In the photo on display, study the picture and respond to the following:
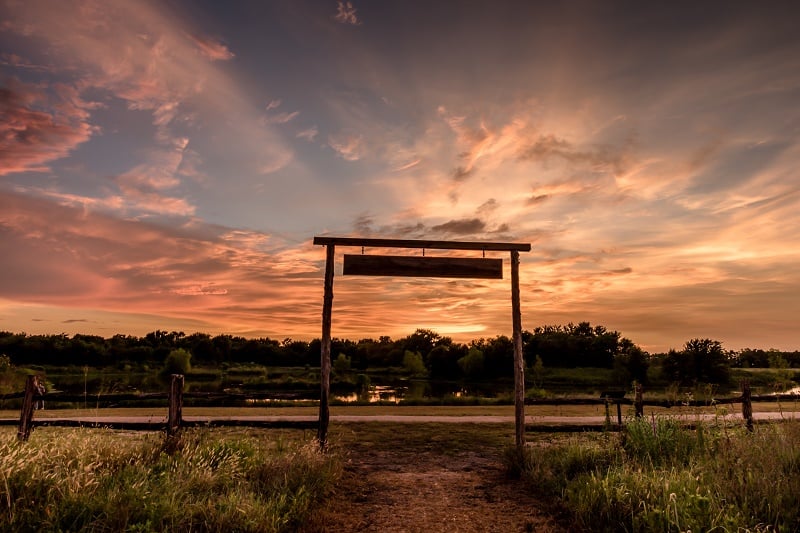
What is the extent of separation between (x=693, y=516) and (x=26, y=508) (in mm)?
7204

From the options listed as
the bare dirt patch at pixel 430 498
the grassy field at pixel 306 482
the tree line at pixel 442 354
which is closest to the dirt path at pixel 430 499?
the bare dirt patch at pixel 430 498

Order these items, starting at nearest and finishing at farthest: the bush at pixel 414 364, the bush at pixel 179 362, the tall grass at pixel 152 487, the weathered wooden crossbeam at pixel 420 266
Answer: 1. the tall grass at pixel 152 487
2. the weathered wooden crossbeam at pixel 420 266
3. the bush at pixel 179 362
4. the bush at pixel 414 364

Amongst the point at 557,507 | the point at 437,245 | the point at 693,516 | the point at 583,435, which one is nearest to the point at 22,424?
the point at 437,245

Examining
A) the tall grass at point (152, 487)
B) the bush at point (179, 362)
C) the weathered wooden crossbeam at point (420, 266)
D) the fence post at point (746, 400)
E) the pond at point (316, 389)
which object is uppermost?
the weathered wooden crossbeam at point (420, 266)

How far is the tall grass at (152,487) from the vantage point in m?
5.23

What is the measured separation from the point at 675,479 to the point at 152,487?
6.62 metres

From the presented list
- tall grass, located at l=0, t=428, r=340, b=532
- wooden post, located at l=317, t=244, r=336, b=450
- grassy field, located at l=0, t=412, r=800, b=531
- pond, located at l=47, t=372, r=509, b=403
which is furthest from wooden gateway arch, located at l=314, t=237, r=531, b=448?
pond, located at l=47, t=372, r=509, b=403

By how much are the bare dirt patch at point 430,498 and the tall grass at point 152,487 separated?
0.60 meters

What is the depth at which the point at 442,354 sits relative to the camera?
74.9m

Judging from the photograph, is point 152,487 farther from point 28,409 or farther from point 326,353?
point 28,409

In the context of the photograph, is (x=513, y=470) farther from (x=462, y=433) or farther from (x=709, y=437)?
(x=462, y=433)

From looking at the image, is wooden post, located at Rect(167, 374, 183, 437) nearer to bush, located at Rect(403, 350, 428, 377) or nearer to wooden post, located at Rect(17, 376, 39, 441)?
wooden post, located at Rect(17, 376, 39, 441)

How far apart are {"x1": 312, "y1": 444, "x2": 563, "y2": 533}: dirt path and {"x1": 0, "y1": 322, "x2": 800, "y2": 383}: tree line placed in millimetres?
45383

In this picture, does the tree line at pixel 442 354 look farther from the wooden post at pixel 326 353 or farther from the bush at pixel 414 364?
the wooden post at pixel 326 353
